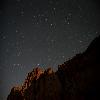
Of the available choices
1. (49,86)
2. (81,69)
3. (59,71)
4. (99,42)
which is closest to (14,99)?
(49,86)

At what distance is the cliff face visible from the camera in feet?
97.4

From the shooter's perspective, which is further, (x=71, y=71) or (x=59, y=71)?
(x=59, y=71)

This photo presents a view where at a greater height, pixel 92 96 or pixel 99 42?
pixel 99 42

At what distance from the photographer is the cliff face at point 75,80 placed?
29689 millimetres

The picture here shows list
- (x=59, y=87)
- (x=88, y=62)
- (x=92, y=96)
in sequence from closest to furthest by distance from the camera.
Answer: (x=92, y=96) < (x=88, y=62) < (x=59, y=87)

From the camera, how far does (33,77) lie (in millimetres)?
68812

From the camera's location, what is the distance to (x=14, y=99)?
69.5 m

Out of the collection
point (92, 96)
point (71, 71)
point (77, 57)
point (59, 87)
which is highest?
point (77, 57)

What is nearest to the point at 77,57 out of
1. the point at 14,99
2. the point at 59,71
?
the point at 59,71

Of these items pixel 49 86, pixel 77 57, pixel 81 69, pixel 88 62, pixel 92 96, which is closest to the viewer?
pixel 92 96

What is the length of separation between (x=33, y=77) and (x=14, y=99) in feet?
37.9

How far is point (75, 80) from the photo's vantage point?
117 feet

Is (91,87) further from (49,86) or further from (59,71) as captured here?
(49,86)

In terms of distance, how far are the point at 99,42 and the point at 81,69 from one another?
743cm
